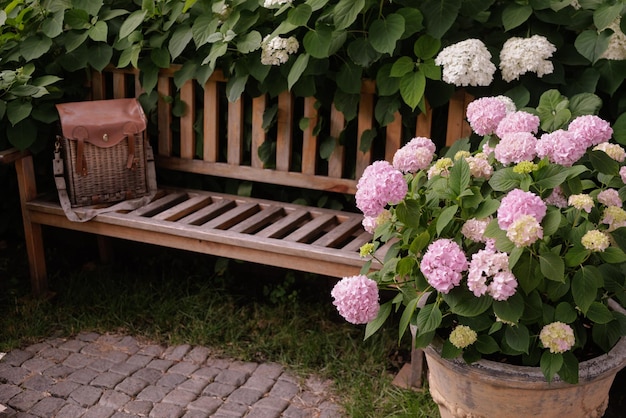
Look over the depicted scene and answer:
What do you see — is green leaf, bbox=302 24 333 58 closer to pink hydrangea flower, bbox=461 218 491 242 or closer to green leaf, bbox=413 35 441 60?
green leaf, bbox=413 35 441 60

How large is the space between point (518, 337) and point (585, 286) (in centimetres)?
23

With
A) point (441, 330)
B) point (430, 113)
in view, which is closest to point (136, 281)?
point (430, 113)

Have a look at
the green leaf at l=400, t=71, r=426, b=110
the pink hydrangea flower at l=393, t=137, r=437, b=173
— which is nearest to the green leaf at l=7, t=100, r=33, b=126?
the green leaf at l=400, t=71, r=426, b=110

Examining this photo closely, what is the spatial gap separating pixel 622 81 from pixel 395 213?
51.5 inches

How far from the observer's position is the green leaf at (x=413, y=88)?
3.39 m

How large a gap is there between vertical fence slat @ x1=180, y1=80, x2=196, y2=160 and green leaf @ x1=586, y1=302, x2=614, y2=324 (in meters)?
2.45

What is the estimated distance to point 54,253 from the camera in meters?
4.75

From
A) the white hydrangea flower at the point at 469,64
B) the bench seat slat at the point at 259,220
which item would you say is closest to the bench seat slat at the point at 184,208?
the bench seat slat at the point at 259,220

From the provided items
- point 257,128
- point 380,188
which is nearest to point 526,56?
point 380,188

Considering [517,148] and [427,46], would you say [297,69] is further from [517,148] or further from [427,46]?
[517,148]

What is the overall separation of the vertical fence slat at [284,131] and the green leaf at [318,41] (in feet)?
1.53

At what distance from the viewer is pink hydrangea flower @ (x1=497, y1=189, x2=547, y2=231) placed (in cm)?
223

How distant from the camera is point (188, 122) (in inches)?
169

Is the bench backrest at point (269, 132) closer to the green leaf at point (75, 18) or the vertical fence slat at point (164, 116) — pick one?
the vertical fence slat at point (164, 116)
